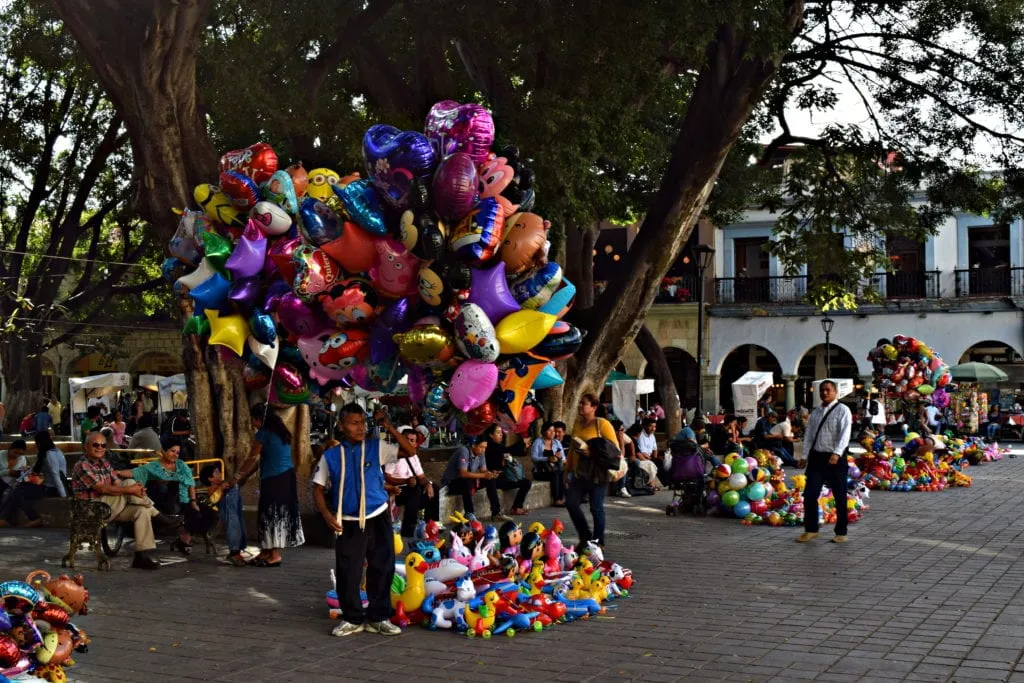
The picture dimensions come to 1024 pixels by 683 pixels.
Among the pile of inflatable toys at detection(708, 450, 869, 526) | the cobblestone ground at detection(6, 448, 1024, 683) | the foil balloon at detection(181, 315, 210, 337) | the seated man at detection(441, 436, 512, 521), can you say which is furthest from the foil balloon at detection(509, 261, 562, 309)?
the pile of inflatable toys at detection(708, 450, 869, 526)

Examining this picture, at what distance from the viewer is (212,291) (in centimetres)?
1006

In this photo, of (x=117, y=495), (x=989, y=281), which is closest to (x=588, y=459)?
(x=117, y=495)

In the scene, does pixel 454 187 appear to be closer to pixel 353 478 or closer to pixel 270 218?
pixel 353 478

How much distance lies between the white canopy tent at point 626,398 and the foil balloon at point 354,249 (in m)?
19.1

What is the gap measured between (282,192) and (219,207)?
2.36 feet

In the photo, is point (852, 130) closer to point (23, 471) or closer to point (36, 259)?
point (23, 471)

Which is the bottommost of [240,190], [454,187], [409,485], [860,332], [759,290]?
[409,485]

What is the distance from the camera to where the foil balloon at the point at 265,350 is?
9.97 metres

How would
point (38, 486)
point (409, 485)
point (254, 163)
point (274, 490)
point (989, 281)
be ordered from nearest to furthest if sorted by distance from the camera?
point (254, 163), point (274, 490), point (409, 485), point (38, 486), point (989, 281)

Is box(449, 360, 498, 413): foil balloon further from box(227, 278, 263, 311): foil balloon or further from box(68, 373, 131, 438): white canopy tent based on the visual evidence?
box(68, 373, 131, 438): white canopy tent

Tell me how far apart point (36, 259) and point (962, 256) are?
2649 cm

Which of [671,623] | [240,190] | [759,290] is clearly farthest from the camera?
[759,290]

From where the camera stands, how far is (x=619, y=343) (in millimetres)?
16641

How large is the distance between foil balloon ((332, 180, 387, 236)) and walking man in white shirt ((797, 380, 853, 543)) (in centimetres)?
512
